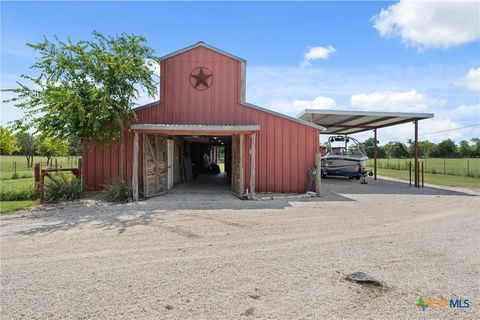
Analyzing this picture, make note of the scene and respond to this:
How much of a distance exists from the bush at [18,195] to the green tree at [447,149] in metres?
67.7

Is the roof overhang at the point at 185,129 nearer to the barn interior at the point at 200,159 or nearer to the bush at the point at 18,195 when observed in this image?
the bush at the point at 18,195

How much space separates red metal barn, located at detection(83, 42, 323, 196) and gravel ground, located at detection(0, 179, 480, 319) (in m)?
3.46

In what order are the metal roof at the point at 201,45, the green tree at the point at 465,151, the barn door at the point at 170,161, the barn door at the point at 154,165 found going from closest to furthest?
the barn door at the point at 154,165 → the metal roof at the point at 201,45 → the barn door at the point at 170,161 → the green tree at the point at 465,151

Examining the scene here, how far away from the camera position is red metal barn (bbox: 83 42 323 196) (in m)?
10.8

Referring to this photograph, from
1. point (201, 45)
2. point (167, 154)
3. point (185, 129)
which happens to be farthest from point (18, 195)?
point (201, 45)

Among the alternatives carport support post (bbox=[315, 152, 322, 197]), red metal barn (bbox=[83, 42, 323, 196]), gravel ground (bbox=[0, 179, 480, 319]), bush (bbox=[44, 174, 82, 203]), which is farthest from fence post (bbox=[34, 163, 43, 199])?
carport support post (bbox=[315, 152, 322, 197])

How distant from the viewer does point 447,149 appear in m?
59.4

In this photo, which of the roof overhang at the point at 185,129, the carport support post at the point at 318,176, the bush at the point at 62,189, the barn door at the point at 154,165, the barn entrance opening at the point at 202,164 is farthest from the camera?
the barn entrance opening at the point at 202,164

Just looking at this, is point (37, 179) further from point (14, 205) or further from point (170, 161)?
point (170, 161)

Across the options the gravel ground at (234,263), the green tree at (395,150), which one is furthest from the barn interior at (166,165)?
the green tree at (395,150)

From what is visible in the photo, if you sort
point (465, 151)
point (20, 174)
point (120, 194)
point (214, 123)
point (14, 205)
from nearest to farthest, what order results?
point (14, 205), point (120, 194), point (214, 123), point (20, 174), point (465, 151)

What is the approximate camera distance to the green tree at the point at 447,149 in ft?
192

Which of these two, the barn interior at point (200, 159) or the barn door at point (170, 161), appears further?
the barn interior at point (200, 159)

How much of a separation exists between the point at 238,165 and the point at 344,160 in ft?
Result: 26.8
